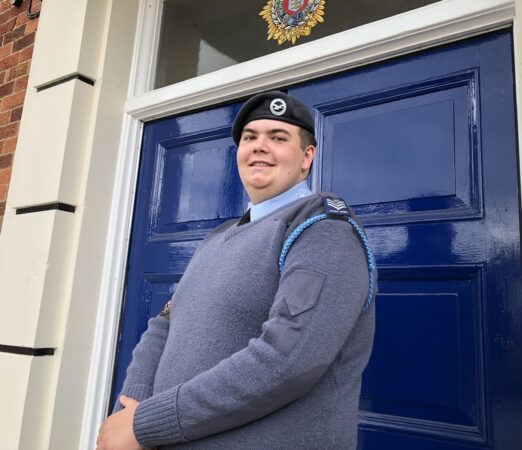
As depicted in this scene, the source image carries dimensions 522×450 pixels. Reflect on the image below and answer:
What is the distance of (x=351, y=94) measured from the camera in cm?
185

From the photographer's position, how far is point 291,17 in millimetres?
2168

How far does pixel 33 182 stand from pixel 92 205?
1.08 feet

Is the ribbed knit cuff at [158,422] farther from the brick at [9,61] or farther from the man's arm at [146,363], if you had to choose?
the brick at [9,61]

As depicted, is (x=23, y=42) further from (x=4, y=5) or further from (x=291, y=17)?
(x=291, y=17)

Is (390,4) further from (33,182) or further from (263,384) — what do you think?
(33,182)

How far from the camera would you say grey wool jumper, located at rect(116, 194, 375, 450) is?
862mm

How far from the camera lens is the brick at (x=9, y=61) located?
283 cm

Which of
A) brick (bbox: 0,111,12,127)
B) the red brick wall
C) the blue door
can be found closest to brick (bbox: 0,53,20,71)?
the red brick wall

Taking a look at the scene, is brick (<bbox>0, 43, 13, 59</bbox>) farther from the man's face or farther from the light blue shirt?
the light blue shirt

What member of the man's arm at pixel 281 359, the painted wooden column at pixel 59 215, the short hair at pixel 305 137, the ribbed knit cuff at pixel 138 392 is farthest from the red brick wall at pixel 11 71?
the man's arm at pixel 281 359

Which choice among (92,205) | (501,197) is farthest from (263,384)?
(92,205)


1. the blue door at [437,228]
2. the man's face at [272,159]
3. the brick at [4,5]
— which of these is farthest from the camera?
the brick at [4,5]

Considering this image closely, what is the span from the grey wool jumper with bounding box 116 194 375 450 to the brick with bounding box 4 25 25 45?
2542 millimetres

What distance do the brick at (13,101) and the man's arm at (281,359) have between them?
2.36 m
